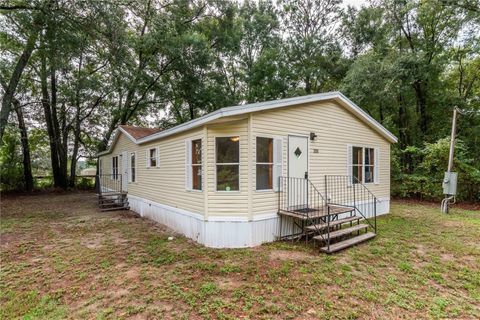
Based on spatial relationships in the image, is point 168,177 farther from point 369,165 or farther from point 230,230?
point 369,165

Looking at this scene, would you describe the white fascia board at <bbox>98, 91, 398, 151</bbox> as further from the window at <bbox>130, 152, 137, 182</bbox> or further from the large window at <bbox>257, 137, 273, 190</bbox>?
the window at <bbox>130, 152, 137, 182</bbox>

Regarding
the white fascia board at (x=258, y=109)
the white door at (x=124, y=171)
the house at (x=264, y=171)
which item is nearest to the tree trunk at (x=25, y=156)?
the white door at (x=124, y=171)

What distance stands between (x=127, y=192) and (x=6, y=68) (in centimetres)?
866

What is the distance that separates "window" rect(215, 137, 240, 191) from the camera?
234 inches

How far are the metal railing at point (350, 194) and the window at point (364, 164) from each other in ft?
0.76

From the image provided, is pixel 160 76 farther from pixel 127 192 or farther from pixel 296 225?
pixel 296 225

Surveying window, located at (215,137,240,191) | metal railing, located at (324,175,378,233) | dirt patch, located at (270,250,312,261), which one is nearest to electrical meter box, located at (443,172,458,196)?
metal railing, located at (324,175,378,233)

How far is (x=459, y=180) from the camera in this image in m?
11.7

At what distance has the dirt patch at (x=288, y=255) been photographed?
509cm

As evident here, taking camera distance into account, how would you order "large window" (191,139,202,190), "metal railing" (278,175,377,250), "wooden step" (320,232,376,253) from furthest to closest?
"large window" (191,139,202,190) < "metal railing" (278,175,377,250) < "wooden step" (320,232,376,253)

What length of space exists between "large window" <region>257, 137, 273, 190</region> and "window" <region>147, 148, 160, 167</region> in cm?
400

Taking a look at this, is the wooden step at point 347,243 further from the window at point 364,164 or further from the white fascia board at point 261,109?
the white fascia board at point 261,109

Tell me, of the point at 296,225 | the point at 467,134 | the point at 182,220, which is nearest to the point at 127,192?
the point at 182,220

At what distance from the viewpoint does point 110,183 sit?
1387cm
